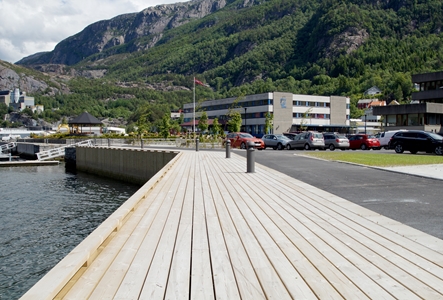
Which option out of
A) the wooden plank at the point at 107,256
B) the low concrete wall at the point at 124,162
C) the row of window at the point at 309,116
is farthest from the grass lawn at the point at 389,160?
the row of window at the point at 309,116

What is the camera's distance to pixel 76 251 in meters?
4.61

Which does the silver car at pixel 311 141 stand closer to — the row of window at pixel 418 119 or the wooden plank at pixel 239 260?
the row of window at pixel 418 119

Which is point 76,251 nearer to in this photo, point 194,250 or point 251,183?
point 194,250

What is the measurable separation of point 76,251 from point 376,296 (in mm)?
2994

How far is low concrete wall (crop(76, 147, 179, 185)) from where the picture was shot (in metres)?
28.3

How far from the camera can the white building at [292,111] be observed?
99.0 m

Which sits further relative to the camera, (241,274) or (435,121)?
(435,121)

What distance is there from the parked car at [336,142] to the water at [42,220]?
18.2 m

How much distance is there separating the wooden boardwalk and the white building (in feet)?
290

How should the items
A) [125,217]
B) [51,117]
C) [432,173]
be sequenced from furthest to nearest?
[51,117]
[432,173]
[125,217]

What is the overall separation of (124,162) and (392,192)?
2542cm

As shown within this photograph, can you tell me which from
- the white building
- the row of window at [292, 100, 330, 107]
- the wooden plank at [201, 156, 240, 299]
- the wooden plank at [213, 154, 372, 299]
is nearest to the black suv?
the wooden plank at [201, 156, 240, 299]

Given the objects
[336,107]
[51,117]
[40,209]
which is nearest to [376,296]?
[40,209]

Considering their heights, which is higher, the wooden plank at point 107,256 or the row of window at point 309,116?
the row of window at point 309,116
